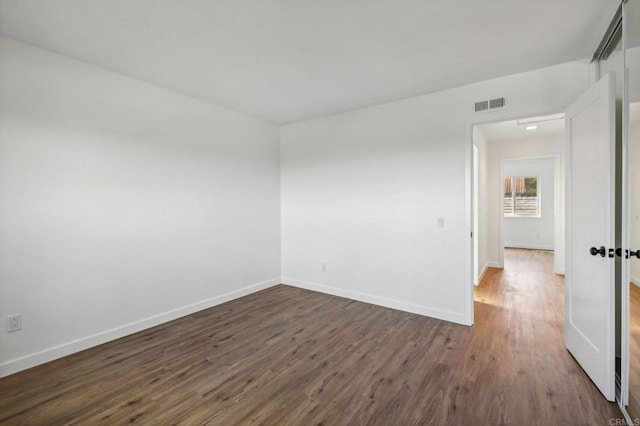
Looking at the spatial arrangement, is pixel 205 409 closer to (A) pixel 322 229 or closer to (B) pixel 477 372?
(B) pixel 477 372

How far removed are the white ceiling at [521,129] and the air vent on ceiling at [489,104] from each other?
4.83ft

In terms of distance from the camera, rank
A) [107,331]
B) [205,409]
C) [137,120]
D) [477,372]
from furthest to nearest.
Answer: [137,120]
[107,331]
[477,372]
[205,409]

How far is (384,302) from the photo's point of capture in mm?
3951

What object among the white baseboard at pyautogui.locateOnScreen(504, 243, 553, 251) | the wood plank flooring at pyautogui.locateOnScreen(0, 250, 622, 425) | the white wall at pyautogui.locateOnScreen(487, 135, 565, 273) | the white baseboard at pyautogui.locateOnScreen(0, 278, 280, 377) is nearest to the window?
the white baseboard at pyautogui.locateOnScreen(504, 243, 553, 251)

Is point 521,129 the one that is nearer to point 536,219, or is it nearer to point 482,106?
point 482,106

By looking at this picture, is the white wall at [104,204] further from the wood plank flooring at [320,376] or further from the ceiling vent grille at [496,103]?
the ceiling vent grille at [496,103]

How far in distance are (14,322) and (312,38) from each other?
3.27 meters

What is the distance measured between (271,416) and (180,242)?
2.32 metres

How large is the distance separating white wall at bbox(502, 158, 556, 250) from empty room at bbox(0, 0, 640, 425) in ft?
15.8

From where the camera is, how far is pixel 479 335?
3080mm

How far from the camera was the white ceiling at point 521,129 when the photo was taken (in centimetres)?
472

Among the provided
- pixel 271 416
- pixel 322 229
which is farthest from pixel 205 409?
pixel 322 229

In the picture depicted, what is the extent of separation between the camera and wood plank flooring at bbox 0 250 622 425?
76.8 inches

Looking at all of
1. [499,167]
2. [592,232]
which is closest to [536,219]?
[499,167]
